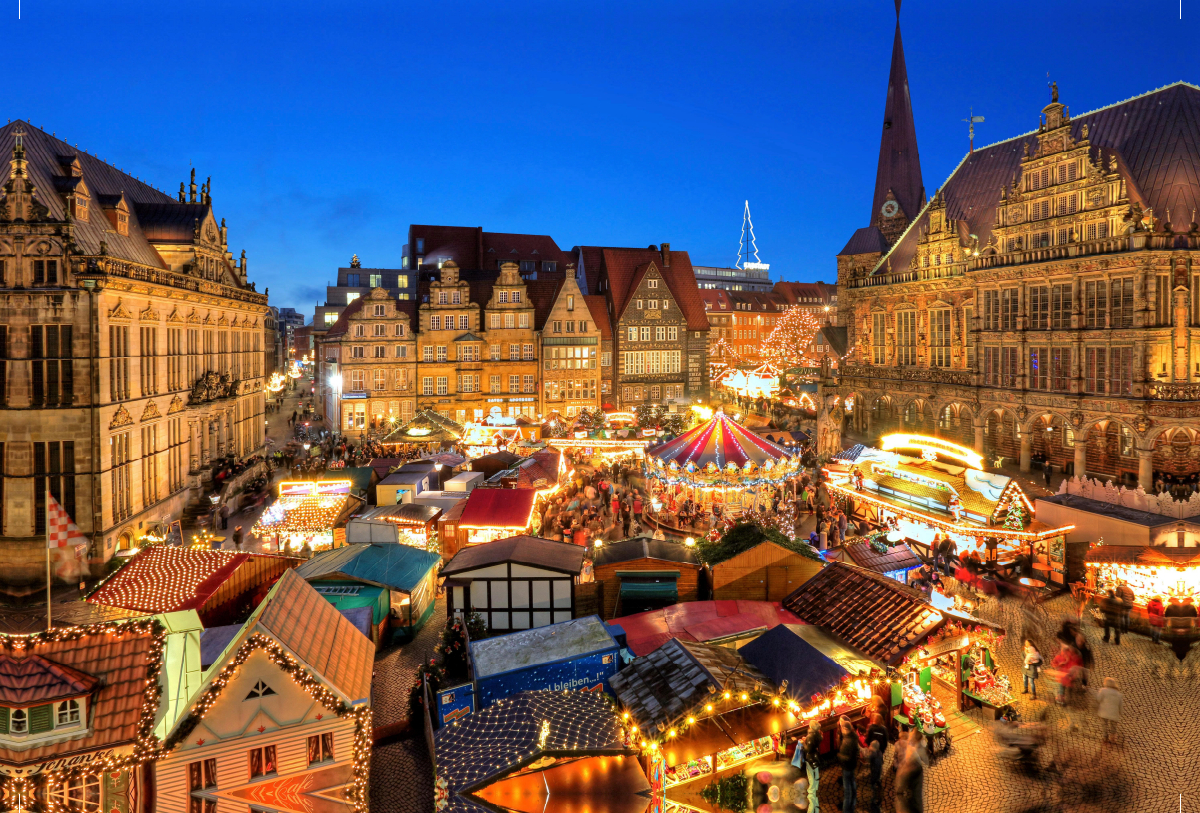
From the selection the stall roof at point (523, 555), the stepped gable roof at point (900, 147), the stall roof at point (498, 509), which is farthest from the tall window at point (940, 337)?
the stall roof at point (523, 555)

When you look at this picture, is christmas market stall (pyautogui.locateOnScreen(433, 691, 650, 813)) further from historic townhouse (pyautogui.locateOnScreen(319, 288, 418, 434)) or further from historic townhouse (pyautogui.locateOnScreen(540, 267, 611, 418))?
historic townhouse (pyautogui.locateOnScreen(540, 267, 611, 418))

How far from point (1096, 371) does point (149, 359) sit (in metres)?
35.0

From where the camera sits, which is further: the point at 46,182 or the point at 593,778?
the point at 46,182

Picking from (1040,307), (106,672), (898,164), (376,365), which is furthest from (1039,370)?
(106,672)

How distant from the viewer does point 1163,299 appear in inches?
1036

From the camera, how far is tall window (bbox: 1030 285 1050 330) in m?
30.5

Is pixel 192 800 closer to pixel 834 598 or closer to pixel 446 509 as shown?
pixel 834 598

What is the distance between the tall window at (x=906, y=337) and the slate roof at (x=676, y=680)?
33.9 m

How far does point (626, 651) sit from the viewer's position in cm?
1081

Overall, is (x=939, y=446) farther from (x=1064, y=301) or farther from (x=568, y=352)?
(x=568, y=352)

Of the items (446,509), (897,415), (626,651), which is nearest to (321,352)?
(446,509)

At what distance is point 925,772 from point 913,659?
151 cm

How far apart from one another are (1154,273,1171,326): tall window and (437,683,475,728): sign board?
28765 millimetres

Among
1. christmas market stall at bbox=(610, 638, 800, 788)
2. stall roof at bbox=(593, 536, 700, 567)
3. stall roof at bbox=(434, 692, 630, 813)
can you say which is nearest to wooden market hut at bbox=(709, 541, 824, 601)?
stall roof at bbox=(593, 536, 700, 567)
